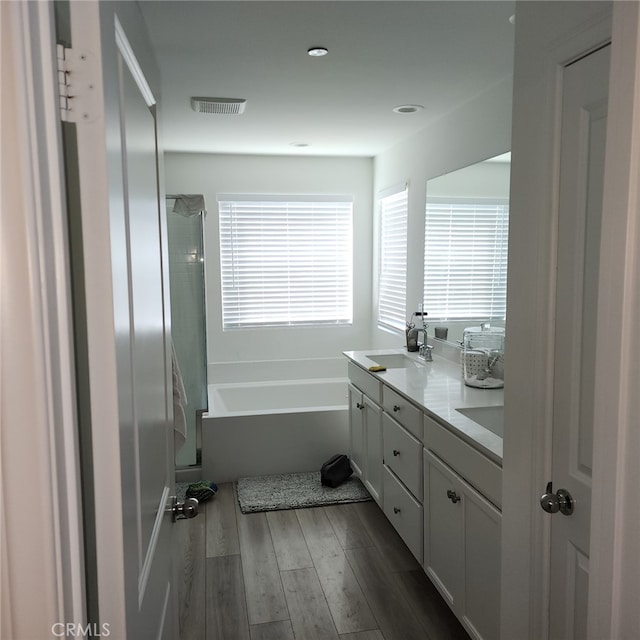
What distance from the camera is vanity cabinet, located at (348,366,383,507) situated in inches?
129

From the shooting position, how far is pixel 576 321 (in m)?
1.36

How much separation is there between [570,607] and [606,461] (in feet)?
2.26

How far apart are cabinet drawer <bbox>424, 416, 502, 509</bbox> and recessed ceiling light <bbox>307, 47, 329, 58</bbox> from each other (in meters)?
1.62

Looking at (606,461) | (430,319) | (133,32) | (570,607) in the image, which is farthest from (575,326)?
(430,319)

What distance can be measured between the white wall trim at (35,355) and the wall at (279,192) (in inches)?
168

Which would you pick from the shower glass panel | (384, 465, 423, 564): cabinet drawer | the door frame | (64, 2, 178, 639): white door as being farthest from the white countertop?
(64, 2, 178, 639): white door

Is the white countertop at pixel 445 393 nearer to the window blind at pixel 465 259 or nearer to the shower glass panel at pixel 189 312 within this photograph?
the window blind at pixel 465 259

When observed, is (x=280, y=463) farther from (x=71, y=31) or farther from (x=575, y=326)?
(x=71, y=31)

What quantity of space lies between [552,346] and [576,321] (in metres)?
0.10

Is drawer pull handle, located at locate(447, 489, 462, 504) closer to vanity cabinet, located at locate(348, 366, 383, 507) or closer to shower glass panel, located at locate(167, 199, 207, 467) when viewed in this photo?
vanity cabinet, located at locate(348, 366, 383, 507)

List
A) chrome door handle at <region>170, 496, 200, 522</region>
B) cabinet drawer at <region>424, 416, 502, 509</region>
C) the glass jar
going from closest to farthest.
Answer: chrome door handle at <region>170, 496, 200, 522</region>, cabinet drawer at <region>424, 416, 502, 509</region>, the glass jar

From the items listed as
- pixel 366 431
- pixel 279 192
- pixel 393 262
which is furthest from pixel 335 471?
pixel 279 192

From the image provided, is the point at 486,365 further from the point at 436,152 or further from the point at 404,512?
the point at 436,152

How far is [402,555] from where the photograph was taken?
2.98 meters
